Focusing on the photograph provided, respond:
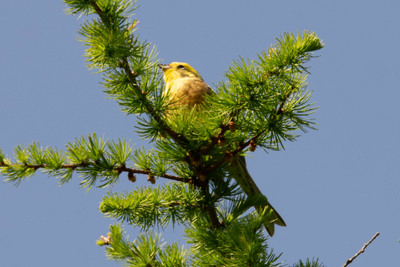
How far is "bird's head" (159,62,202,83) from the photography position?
176 inches

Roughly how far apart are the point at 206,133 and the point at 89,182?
0.67m

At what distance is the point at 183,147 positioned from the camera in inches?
119

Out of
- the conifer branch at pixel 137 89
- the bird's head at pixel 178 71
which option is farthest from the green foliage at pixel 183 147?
the bird's head at pixel 178 71

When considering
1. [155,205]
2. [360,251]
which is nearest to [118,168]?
[155,205]

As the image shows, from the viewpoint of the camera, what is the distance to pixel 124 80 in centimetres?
270

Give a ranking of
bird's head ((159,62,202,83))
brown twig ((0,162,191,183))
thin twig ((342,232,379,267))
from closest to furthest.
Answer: thin twig ((342,232,379,267))
brown twig ((0,162,191,183))
bird's head ((159,62,202,83))

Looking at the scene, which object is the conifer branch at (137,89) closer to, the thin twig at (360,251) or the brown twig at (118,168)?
the brown twig at (118,168)

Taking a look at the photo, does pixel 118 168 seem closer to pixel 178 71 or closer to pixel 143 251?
pixel 143 251

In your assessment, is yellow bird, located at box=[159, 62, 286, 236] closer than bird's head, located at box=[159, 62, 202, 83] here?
Yes

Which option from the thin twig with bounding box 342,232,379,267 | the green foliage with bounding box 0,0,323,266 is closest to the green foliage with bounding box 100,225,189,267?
the green foliage with bounding box 0,0,323,266

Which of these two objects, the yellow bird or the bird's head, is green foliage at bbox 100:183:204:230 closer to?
the yellow bird

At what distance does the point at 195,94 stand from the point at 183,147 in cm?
99

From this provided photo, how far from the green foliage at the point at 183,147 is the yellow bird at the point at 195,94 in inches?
24.1

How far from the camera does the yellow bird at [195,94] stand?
3842 mm
